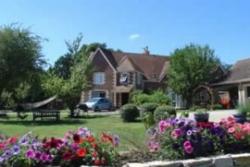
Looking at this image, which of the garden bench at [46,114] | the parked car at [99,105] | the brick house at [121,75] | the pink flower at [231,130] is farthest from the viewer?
the brick house at [121,75]

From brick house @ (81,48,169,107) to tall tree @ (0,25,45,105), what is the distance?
25807 mm

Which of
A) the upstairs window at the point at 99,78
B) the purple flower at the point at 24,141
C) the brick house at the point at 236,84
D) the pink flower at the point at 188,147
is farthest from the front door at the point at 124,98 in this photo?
the purple flower at the point at 24,141

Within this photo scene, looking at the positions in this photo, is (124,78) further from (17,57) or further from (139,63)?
(17,57)

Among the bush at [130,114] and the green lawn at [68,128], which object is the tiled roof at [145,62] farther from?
the green lawn at [68,128]

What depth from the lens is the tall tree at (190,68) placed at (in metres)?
50.6

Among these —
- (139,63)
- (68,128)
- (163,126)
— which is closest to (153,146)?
(163,126)

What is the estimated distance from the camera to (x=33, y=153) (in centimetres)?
656

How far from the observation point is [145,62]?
6431cm

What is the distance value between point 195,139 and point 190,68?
4336 centimetres

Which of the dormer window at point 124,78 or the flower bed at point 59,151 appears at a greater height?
the dormer window at point 124,78

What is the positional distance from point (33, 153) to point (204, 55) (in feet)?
153

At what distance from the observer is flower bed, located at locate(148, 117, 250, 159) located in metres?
7.59

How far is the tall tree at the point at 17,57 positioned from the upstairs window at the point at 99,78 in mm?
27980

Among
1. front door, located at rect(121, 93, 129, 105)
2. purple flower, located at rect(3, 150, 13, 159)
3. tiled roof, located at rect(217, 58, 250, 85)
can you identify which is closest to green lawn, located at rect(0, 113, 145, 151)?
purple flower, located at rect(3, 150, 13, 159)
